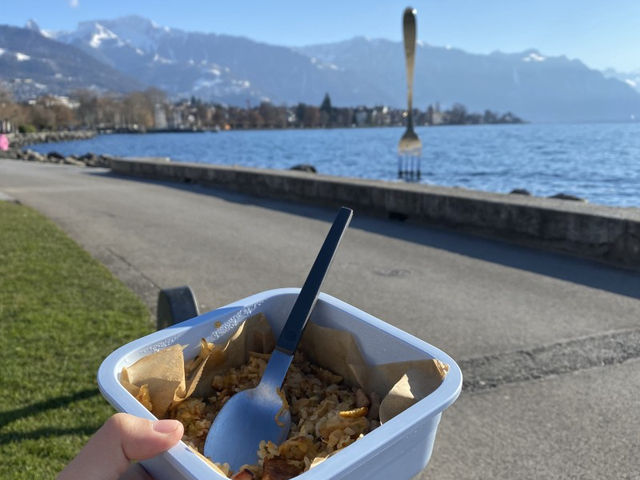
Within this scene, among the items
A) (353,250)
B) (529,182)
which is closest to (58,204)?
(353,250)

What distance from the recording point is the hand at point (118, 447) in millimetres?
959

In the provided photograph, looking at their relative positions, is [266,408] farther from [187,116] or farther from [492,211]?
[187,116]

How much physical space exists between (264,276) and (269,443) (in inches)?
188

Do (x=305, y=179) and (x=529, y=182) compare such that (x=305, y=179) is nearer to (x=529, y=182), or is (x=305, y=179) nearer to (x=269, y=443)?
(x=269, y=443)

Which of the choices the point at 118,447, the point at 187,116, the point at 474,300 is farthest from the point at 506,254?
the point at 187,116

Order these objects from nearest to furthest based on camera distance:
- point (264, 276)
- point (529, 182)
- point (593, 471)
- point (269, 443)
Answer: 1. point (269, 443)
2. point (593, 471)
3. point (264, 276)
4. point (529, 182)

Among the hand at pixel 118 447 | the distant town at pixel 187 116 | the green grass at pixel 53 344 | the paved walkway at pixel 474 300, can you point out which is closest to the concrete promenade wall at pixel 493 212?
the paved walkway at pixel 474 300

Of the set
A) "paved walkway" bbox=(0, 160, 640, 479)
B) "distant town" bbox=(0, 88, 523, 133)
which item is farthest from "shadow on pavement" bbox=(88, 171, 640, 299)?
"distant town" bbox=(0, 88, 523, 133)

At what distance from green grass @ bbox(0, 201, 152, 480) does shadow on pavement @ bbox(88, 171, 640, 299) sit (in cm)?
380

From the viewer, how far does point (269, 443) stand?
1.14 metres

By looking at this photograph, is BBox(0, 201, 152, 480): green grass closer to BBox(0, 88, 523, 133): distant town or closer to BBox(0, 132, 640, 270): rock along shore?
BBox(0, 132, 640, 270): rock along shore

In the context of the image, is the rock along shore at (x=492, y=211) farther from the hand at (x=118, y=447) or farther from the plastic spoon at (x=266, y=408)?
the hand at (x=118, y=447)

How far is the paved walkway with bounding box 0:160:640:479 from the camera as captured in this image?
276 cm

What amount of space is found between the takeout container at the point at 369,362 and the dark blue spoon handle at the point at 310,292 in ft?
0.38
